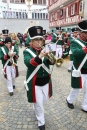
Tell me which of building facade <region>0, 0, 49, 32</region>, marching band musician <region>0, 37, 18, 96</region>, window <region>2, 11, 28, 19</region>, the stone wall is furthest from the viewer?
the stone wall

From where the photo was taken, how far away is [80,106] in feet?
14.8

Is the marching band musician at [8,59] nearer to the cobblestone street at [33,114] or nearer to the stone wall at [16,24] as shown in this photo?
the cobblestone street at [33,114]

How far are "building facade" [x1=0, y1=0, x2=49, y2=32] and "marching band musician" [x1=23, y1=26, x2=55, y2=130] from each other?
28.1 metres

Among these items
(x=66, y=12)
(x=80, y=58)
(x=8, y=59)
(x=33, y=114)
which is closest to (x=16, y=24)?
(x=66, y=12)

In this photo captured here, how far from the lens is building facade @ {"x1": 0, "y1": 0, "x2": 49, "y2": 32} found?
30.3 meters

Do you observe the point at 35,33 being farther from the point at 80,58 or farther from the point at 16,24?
the point at 16,24

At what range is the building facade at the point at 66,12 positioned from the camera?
59.7ft

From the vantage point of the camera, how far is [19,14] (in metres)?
31.4

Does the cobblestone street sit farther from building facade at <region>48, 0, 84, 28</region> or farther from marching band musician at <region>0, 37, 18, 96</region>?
building facade at <region>48, 0, 84, 28</region>

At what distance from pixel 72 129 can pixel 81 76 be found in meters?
1.19

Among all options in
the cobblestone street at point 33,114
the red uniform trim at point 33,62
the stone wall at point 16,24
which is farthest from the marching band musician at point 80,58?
the stone wall at point 16,24

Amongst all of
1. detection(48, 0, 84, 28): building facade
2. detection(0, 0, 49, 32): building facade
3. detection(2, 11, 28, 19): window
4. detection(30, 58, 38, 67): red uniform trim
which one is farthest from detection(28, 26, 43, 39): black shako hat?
detection(2, 11, 28, 19): window

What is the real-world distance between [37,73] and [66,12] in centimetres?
1990

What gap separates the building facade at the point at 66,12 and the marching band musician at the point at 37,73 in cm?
1393
